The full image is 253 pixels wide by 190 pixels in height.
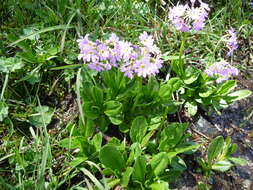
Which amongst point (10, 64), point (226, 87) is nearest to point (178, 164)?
point (226, 87)

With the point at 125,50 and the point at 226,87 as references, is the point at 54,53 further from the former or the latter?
the point at 226,87

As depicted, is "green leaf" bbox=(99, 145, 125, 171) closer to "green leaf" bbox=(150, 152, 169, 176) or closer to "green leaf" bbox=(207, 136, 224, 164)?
"green leaf" bbox=(150, 152, 169, 176)

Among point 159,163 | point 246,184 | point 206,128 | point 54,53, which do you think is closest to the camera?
point 159,163

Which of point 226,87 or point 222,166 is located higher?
point 226,87

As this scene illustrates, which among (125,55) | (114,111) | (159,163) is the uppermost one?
(125,55)

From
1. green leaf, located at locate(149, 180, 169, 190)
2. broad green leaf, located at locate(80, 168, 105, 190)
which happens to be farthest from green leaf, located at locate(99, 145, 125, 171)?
green leaf, located at locate(149, 180, 169, 190)

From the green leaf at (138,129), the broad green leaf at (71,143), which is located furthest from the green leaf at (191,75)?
the broad green leaf at (71,143)

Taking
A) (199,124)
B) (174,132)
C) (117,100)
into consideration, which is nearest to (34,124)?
(117,100)
